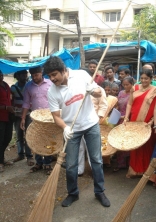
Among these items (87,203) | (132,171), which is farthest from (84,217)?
(132,171)

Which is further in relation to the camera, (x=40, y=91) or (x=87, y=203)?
(x=40, y=91)

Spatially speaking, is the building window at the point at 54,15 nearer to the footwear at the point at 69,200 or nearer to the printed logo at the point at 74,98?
the printed logo at the point at 74,98

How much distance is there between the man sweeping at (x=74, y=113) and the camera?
3.05 m

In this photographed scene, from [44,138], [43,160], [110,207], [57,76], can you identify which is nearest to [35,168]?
[43,160]

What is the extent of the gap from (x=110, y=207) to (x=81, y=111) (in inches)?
46.8

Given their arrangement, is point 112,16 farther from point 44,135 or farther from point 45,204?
point 45,204

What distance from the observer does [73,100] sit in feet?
10.3

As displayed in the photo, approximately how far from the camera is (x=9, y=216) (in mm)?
3178

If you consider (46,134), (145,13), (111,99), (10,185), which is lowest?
(10,185)

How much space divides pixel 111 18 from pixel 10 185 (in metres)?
22.5

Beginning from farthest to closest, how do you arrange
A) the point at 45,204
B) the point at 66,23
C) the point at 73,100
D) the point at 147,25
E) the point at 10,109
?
1. the point at 66,23
2. the point at 147,25
3. the point at 10,109
4. the point at 73,100
5. the point at 45,204

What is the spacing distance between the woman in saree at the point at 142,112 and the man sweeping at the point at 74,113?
861mm

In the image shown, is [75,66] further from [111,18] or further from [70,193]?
[111,18]

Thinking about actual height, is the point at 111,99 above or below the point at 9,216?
above
